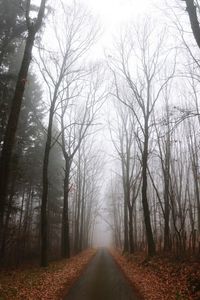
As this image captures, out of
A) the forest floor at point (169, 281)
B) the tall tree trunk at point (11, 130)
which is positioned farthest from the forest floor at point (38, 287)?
the forest floor at point (169, 281)

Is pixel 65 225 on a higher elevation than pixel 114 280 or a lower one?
higher

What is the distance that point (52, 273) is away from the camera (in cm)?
1198

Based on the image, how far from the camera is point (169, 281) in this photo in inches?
372

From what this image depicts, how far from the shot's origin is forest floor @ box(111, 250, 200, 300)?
7.89 meters

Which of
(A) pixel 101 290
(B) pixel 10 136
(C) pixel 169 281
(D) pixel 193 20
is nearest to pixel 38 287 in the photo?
(A) pixel 101 290

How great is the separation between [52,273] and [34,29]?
380 inches

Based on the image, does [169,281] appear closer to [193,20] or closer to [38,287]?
[38,287]

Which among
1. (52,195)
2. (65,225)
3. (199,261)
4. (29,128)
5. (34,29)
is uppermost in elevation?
(29,128)

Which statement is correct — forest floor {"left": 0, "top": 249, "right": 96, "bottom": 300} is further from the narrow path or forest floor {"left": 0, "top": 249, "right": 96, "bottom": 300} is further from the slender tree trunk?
the slender tree trunk

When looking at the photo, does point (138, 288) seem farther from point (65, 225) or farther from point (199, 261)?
point (65, 225)

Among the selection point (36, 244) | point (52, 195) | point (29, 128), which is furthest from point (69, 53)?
point (36, 244)

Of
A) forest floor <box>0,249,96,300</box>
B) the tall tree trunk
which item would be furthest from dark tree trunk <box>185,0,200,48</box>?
forest floor <box>0,249,96,300</box>

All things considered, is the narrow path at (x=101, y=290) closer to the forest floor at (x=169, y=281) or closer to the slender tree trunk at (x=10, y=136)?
the forest floor at (x=169, y=281)

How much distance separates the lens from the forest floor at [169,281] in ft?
25.9
